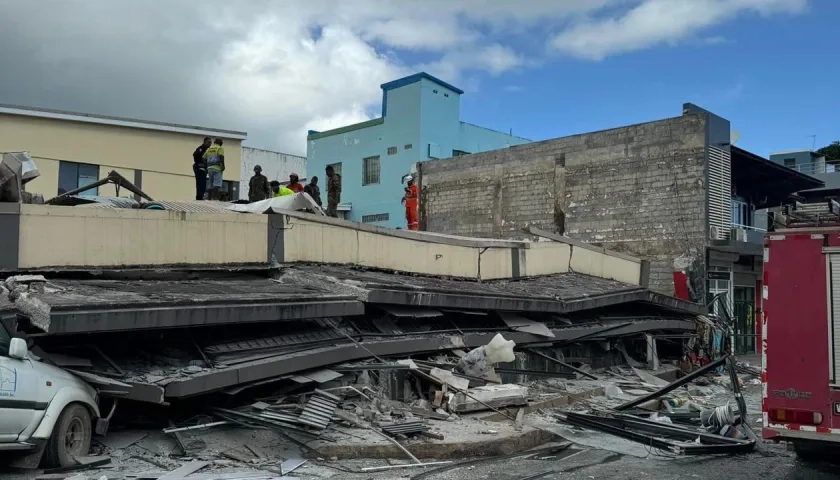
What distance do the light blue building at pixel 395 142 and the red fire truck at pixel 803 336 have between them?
26473mm

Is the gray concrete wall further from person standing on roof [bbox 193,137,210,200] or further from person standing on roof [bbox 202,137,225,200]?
person standing on roof [bbox 202,137,225,200]

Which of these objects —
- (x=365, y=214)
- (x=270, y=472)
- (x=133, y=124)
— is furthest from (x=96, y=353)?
(x=365, y=214)

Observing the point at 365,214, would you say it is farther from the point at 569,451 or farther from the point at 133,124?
the point at 569,451

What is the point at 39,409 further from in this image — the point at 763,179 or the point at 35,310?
the point at 763,179

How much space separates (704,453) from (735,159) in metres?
17.3

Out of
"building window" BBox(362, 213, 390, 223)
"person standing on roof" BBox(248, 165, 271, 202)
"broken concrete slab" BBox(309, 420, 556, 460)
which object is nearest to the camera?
"broken concrete slab" BBox(309, 420, 556, 460)

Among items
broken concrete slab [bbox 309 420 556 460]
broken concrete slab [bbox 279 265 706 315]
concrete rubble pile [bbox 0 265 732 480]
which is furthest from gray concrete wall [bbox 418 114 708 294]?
broken concrete slab [bbox 309 420 556 460]

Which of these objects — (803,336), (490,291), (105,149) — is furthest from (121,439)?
(105,149)

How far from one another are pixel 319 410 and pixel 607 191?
683 inches

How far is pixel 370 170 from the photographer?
35.8 metres

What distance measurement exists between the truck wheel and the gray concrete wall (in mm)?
18916

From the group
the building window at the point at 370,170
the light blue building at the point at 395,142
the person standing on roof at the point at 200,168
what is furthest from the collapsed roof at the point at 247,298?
the building window at the point at 370,170

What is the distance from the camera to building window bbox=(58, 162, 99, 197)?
2069 centimetres

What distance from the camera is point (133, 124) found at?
21.8 m
